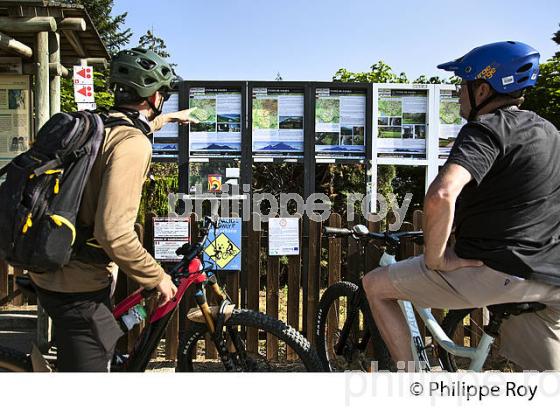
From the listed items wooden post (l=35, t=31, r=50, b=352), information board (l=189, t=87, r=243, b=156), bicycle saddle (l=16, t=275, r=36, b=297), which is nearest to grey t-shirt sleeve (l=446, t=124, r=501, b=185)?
bicycle saddle (l=16, t=275, r=36, b=297)

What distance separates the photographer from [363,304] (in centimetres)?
355

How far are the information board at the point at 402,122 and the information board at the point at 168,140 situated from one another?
279 cm

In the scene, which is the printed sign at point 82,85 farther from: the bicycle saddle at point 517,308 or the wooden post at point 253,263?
the bicycle saddle at point 517,308

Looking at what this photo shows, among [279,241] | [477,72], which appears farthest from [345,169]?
[477,72]

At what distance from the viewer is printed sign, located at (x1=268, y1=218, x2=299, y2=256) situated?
4719 mm

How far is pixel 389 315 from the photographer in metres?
2.90

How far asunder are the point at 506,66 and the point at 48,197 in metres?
2.14

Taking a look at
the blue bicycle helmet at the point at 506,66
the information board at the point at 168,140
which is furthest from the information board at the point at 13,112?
the blue bicycle helmet at the point at 506,66

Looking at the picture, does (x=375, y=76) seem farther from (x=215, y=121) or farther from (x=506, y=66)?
(x=506, y=66)

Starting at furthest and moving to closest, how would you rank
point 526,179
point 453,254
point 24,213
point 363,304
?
1. point 363,304
2. point 453,254
3. point 526,179
4. point 24,213

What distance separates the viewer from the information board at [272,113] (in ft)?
23.6

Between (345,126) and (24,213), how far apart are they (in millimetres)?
5667

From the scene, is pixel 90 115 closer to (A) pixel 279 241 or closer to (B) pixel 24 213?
(B) pixel 24 213

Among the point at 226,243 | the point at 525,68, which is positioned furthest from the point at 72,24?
the point at 525,68
